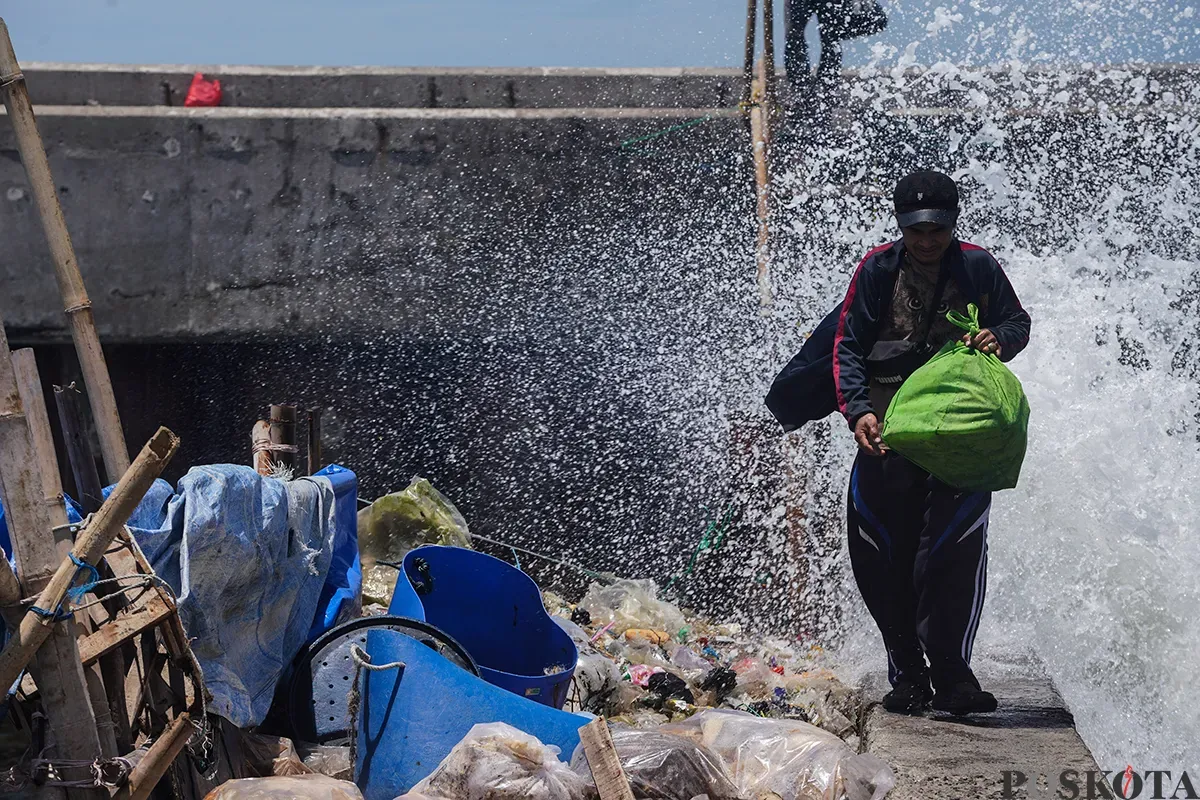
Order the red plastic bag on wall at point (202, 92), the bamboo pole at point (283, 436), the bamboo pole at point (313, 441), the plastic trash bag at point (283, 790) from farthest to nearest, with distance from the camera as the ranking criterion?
the red plastic bag on wall at point (202, 92)
the bamboo pole at point (313, 441)
the bamboo pole at point (283, 436)
the plastic trash bag at point (283, 790)

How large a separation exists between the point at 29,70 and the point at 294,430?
3188mm

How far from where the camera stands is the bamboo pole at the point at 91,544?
8.71 feet

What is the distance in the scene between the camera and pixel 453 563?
4574 millimetres

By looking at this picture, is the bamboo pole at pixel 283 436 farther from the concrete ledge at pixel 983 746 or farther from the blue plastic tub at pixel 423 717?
the concrete ledge at pixel 983 746

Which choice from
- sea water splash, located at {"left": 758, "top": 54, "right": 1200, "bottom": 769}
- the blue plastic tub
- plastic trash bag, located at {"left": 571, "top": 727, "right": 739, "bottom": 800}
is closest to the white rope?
the blue plastic tub

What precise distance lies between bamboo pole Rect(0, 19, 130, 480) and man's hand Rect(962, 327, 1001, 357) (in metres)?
3.01

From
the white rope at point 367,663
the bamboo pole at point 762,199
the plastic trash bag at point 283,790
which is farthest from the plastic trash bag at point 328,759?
the bamboo pole at point 762,199

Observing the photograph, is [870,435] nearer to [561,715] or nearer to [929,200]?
[929,200]

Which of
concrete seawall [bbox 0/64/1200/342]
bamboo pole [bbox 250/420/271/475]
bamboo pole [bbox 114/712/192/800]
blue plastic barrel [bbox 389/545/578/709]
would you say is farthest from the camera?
concrete seawall [bbox 0/64/1200/342]

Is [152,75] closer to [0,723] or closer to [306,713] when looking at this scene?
[306,713]

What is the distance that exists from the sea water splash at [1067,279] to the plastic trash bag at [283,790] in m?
3.01

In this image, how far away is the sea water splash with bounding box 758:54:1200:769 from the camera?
5828mm

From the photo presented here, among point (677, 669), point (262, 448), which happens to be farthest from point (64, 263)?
point (677, 669)

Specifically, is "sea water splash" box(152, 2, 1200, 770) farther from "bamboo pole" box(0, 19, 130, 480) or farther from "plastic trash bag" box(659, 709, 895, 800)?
"plastic trash bag" box(659, 709, 895, 800)
